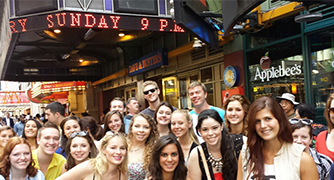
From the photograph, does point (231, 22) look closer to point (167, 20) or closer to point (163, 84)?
point (167, 20)

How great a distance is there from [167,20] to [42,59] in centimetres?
1304

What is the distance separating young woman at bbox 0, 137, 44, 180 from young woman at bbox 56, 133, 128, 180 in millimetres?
843

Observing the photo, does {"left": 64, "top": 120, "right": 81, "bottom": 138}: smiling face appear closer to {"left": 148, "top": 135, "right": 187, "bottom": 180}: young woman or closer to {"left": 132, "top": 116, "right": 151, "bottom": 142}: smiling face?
{"left": 132, "top": 116, "right": 151, "bottom": 142}: smiling face

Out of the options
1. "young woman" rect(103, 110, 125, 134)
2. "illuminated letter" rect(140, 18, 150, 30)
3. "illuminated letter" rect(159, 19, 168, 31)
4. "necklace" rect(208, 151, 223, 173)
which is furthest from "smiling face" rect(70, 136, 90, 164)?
"illuminated letter" rect(159, 19, 168, 31)

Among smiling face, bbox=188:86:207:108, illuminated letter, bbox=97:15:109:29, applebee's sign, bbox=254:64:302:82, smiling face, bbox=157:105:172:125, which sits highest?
illuminated letter, bbox=97:15:109:29

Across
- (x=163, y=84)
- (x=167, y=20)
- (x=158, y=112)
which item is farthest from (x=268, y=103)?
(x=163, y=84)

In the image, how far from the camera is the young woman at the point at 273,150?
2541 mm

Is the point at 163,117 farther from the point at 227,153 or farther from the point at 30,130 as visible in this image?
the point at 30,130

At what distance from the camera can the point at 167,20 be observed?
10.7 m

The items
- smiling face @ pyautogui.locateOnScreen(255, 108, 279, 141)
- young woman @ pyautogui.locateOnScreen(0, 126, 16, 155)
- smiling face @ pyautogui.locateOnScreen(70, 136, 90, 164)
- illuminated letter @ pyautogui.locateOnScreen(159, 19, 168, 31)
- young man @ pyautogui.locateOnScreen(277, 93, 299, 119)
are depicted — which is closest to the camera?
smiling face @ pyautogui.locateOnScreen(255, 108, 279, 141)

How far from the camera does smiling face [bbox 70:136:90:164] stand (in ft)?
13.6

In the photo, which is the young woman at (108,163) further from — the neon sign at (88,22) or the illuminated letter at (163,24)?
the illuminated letter at (163,24)

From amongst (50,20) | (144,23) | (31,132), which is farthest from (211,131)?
(50,20)

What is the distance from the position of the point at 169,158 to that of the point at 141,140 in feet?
3.18
